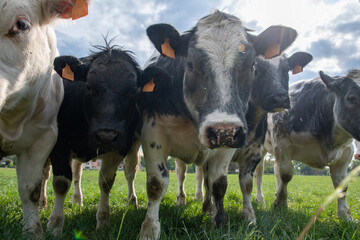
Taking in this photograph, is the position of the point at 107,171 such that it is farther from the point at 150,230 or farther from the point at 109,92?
the point at 150,230

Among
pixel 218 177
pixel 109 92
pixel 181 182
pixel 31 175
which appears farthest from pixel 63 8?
pixel 181 182

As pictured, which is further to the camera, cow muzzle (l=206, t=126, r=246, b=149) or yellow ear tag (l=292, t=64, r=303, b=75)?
yellow ear tag (l=292, t=64, r=303, b=75)

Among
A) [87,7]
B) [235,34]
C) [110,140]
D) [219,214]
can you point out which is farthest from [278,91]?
[87,7]

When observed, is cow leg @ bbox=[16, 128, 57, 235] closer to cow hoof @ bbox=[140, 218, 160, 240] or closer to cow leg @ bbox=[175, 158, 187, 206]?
cow hoof @ bbox=[140, 218, 160, 240]

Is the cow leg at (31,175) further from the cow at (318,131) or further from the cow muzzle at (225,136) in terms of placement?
the cow at (318,131)

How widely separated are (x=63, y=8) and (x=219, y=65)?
168 cm

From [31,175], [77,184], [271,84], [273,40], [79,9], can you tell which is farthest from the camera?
[77,184]

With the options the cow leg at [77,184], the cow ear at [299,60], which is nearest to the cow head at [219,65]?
the cow ear at [299,60]

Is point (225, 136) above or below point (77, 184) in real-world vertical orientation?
above

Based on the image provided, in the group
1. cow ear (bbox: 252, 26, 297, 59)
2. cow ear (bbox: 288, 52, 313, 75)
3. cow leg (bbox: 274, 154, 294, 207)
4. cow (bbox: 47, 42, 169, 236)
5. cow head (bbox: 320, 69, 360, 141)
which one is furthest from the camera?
cow leg (bbox: 274, 154, 294, 207)

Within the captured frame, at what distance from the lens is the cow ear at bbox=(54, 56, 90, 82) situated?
12.2 feet

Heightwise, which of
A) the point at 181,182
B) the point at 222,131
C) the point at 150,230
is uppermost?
the point at 222,131

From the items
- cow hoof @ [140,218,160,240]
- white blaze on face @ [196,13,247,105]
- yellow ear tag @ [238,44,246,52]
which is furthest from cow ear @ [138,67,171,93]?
cow hoof @ [140,218,160,240]

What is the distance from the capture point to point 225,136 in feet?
8.13
